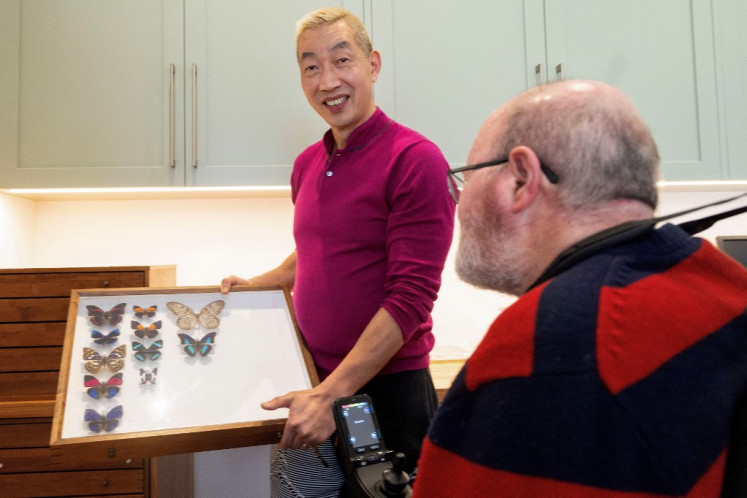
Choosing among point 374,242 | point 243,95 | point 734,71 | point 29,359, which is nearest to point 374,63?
point 374,242

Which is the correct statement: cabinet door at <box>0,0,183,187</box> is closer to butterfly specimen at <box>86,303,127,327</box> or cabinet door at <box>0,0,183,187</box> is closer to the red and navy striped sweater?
butterfly specimen at <box>86,303,127,327</box>

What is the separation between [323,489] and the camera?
1.10 metres

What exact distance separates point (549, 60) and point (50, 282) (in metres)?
1.64

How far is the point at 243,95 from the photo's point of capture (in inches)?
68.7

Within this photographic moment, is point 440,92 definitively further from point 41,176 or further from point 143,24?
point 41,176

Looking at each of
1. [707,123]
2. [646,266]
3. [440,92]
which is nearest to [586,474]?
[646,266]

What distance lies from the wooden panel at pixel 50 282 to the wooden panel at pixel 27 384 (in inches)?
8.1

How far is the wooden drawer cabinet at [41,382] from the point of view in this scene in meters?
1.41

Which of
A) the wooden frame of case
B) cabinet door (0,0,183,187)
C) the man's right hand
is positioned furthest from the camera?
cabinet door (0,0,183,187)

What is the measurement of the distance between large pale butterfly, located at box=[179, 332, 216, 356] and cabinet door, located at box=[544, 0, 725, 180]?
4.83 feet

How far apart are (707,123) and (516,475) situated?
6.22ft

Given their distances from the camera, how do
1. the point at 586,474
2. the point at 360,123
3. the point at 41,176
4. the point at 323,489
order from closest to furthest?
the point at 586,474 → the point at 323,489 → the point at 360,123 → the point at 41,176

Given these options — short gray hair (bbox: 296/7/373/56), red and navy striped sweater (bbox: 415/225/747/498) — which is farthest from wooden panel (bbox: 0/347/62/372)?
red and navy striped sweater (bbox: 415/225/747/498)

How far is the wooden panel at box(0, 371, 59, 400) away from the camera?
1.45 m
